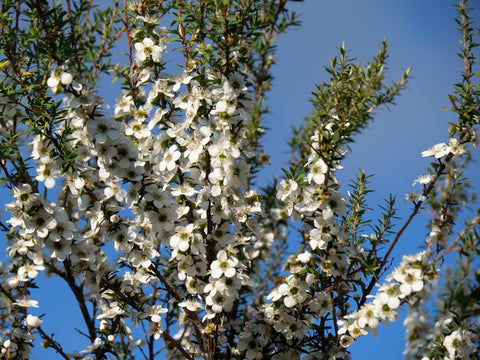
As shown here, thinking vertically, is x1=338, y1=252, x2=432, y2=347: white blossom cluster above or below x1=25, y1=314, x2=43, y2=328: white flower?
below

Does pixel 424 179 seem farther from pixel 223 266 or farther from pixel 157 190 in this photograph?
pixel 157 190

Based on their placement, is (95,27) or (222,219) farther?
(95,27)

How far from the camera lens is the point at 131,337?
11.7ft

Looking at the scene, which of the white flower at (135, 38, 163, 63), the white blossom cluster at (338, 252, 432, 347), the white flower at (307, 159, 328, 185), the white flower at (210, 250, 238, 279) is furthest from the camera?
the white flower at (135, 38, 163, 63)

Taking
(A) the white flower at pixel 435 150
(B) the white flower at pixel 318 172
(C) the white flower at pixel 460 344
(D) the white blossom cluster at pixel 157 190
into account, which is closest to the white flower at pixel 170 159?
(D) the white blossom cluster at pixel 157 190

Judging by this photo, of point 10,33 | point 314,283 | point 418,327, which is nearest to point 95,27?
point 10,33

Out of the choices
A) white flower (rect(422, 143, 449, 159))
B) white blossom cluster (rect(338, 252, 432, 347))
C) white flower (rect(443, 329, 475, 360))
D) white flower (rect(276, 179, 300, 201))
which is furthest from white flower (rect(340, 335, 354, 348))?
white flower (rect(422, 143, 449, 159))

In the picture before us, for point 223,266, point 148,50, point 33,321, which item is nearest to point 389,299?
point 223,266

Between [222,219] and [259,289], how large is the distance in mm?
1809

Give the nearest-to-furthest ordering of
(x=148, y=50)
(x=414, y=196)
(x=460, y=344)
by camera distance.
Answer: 1. (x=460, y=344)
2. (x=414, y=196)
3. (x=148, y=50)

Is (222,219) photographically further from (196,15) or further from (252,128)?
(252,128)

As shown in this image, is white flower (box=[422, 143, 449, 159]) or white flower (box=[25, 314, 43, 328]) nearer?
white flower (box=[422, 143, 449, 159])

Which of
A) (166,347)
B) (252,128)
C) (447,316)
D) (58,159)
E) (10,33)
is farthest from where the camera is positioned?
(252,128)

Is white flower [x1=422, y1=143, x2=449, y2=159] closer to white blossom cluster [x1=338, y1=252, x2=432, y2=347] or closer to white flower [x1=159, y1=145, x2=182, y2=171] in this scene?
white blossom cluster [x1=338, y1=252, x2=432, y2=347]
